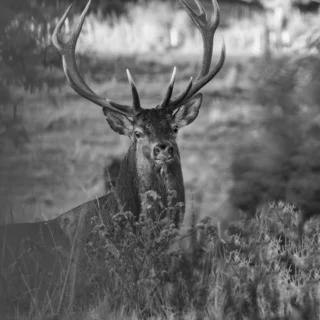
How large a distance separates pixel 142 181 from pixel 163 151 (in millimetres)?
271

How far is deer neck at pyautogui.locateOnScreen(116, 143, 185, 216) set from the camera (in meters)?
4.13

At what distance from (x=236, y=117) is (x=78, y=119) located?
1.54m

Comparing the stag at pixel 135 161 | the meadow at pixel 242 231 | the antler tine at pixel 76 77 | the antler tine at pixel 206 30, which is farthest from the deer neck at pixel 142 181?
the antler tine at pixel 206 30

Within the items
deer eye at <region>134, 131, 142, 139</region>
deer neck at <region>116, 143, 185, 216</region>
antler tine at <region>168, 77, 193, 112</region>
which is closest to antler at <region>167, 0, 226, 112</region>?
antler tine at <region>168, 77, 193, 112</region>

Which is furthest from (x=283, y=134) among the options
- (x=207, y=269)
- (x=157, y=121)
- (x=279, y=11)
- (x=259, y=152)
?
(x=279, y=11)

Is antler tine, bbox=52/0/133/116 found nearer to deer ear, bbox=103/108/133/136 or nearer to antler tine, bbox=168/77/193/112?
deer ear, bbox=103/108/133/136

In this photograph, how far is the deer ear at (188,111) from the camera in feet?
14.3

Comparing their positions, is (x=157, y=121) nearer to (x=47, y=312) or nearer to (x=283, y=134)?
(x=283, y=134)

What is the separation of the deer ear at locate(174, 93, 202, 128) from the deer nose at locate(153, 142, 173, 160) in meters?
0.40

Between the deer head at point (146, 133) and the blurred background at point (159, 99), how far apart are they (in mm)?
261

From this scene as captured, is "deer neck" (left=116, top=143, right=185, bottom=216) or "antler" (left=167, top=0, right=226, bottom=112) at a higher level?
"antler" (left=167, top=0, right=226, bottom=112)

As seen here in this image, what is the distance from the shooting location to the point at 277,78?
255 cm

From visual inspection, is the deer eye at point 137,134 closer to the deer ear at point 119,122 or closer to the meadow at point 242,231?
the deer ear at point 119,122

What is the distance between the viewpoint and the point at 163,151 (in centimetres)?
396
